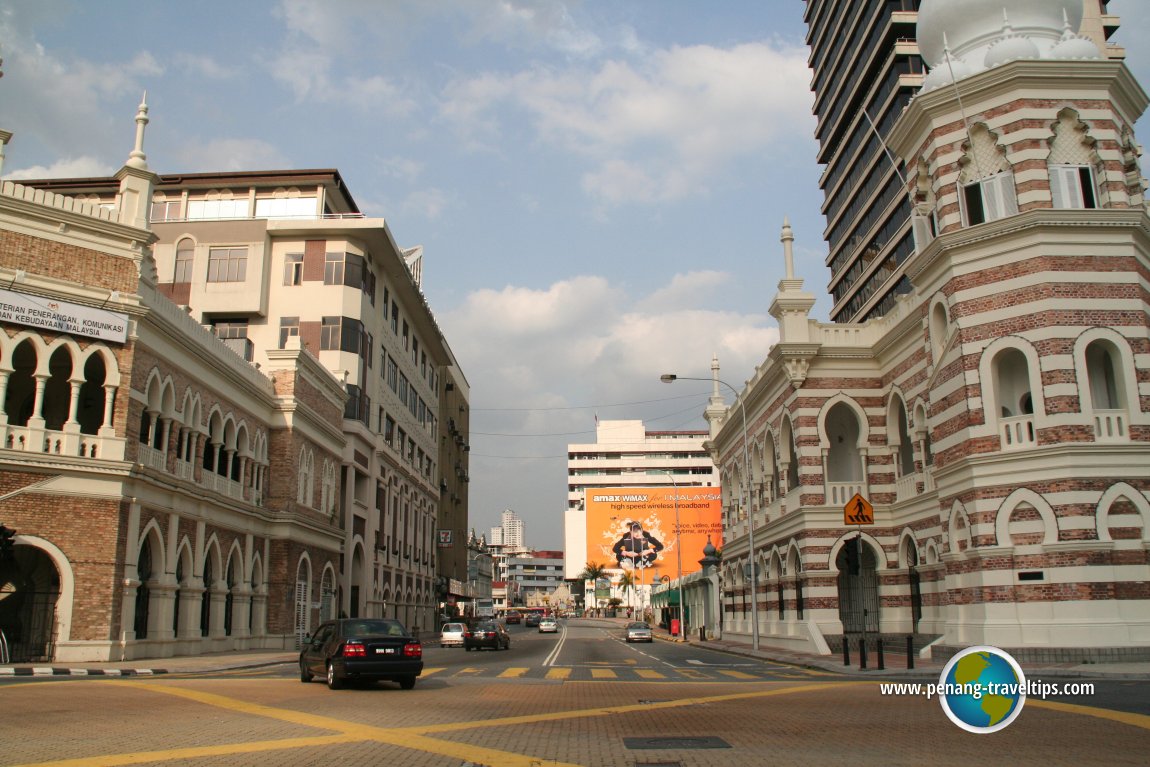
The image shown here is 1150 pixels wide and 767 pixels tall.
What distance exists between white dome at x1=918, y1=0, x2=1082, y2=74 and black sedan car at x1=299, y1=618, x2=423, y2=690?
77.3 ft

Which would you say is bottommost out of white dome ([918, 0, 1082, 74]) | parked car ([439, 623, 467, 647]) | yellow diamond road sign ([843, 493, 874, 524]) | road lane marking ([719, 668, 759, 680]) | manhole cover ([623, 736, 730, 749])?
parked car ([439, 623, 467, 647])

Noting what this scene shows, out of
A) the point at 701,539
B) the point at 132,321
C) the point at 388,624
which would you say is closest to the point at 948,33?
the point at 388,624

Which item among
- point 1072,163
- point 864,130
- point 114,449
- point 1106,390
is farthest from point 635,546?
point 1072,163

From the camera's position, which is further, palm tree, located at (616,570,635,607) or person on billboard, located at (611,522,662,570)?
palm tree, located at (616,570,635,607)

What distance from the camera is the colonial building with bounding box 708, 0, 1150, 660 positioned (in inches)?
901

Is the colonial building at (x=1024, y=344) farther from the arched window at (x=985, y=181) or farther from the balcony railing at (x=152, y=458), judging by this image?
the balcony railing at (x=152, y=458)

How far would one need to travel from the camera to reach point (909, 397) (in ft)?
103

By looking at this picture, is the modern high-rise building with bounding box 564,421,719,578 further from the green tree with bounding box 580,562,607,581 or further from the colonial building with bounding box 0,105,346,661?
the colonial building with bounding box 0,105,346,661

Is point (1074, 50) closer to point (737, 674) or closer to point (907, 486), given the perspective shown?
point (907, 486)

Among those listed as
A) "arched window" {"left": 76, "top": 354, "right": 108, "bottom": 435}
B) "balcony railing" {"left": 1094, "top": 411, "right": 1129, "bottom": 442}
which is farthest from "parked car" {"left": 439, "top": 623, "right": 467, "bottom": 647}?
"balcony railing" {"left": 1094, "top": 411, "right": 1129, "bottom": 442}

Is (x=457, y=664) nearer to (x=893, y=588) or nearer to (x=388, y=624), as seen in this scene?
(x=388, y=624)

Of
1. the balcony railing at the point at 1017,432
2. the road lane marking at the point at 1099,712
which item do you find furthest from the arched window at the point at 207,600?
the road lane marking at the point at 1099,712

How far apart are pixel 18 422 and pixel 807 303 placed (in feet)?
91.6

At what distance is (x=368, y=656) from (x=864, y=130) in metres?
57.0
